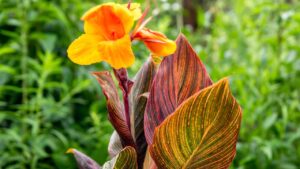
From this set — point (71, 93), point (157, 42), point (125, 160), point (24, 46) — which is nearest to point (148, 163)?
point (125, 160)

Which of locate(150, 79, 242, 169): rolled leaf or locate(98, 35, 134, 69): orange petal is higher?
locate(98, 35, 134, 69): orange petal

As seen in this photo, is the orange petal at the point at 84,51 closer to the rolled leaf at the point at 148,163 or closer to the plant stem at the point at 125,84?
the plant stem at the point at 125,84

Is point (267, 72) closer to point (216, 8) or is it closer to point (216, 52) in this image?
point (216, 52)

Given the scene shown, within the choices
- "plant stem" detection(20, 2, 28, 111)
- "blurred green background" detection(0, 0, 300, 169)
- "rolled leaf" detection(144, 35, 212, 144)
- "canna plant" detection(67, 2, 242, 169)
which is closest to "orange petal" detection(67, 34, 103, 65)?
"canna plant" detection(67, 2, 242, 169)

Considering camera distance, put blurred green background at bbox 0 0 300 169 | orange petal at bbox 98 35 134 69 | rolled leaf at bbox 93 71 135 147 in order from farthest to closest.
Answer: blurred green background at bbox 0 0 300 169, rolled leaf at bbox 93 71 135 147, orange petal at bbox 98 35 134 69

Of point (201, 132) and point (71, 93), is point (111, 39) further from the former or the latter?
point (71, 93)

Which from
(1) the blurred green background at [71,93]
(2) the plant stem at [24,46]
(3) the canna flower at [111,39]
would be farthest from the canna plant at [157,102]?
(2) the plant stem at [24,46]

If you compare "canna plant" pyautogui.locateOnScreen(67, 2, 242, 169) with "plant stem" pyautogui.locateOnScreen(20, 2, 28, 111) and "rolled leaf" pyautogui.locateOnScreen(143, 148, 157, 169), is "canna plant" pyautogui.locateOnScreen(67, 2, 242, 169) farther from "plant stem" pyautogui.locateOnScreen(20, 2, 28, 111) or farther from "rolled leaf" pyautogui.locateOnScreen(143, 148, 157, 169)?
"plant stem" pyautogui.locateOnScreen(20, 2, 28, 111)
